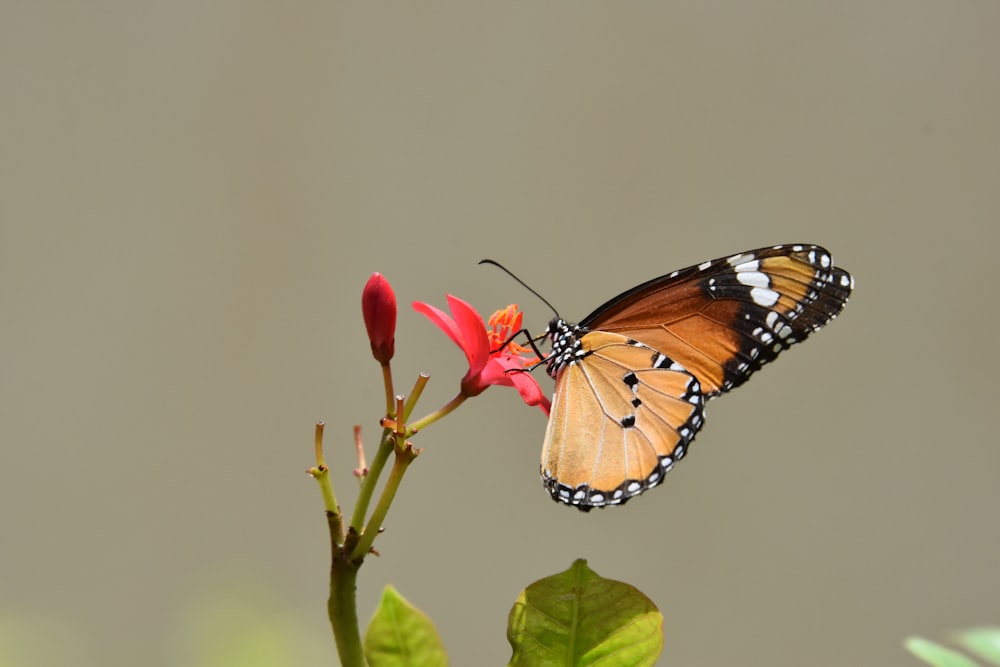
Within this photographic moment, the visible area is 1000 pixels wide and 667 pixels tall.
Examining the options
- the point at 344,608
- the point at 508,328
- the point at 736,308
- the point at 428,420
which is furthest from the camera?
the point at 736,308

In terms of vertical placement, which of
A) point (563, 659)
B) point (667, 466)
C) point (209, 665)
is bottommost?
point (209, 665)

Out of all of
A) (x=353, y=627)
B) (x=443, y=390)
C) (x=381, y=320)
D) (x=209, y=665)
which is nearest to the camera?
(x=353, y=627)

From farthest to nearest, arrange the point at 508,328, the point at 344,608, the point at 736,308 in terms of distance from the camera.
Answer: the point at 736,308
the point at 508,328
the point at 344,608

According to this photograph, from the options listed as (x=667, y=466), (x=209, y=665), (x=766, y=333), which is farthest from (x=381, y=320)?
(x=209, y=665)

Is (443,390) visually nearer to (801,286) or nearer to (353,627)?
(801,286)

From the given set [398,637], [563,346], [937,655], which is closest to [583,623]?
[398,637]

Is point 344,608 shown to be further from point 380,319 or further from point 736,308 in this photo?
point 736,308

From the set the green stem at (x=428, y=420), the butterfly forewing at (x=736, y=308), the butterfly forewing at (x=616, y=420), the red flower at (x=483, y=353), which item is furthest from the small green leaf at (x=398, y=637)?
the butterfly forewing at (x=736, y=308)

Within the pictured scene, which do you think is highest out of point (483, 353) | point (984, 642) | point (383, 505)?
point (483, 353)
